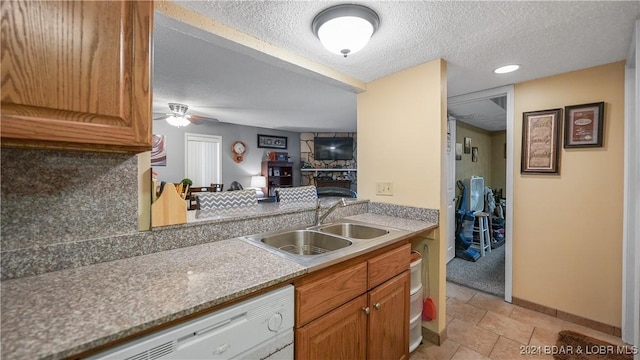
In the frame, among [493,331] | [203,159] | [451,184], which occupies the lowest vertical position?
[493,331]

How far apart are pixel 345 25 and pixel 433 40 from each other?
0.63 m

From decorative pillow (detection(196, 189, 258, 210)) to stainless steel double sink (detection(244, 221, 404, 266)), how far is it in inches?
33.8

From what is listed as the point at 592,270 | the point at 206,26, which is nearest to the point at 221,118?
the point at 206,26

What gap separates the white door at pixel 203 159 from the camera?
5098mm

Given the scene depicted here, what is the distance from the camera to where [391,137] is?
2043mm

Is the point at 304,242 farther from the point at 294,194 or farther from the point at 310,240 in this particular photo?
the point at 294,194

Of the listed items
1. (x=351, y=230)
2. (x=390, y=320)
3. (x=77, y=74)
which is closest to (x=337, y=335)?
(x=390, y=320)

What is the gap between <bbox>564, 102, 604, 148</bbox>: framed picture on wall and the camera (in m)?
1.90

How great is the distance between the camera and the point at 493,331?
1945 millimetres

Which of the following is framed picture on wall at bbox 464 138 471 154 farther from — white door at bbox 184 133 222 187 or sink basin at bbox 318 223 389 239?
white door at bbox 184 133 222 187

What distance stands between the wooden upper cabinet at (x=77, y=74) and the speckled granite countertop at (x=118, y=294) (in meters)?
0.46

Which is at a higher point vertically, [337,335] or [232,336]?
[232,336]

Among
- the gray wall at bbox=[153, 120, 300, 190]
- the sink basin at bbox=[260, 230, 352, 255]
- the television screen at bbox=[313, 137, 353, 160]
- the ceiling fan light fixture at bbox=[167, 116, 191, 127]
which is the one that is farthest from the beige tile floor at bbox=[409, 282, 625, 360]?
the gray wall at bbox=[153, 120, 300, 190]

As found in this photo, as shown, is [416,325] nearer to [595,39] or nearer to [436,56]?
[436,56]
